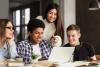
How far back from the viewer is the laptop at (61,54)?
8.16 feet

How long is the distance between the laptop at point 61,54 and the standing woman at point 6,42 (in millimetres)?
354

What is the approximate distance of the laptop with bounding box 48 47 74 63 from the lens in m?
2.49

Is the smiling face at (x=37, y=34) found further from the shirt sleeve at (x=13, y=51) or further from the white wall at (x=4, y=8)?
the white wall at (x=4, y=8)

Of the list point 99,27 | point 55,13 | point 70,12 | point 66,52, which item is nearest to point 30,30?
point 66,52

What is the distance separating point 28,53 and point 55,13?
0.71 metres

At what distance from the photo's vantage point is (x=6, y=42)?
2.61 metres

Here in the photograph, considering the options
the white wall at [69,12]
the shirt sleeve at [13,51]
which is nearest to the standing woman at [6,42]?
Result: the shirt sleeve at [13,51]

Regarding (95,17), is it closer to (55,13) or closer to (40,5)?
(40,5)

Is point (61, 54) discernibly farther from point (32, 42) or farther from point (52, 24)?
point (52, 24)

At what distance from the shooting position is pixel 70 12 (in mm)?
5867

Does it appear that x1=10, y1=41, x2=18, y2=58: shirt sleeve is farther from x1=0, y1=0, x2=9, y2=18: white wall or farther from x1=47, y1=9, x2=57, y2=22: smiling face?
x1=0, y1=0, x2=9, y2=18: white wall

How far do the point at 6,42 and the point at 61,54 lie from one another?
1.68 feet

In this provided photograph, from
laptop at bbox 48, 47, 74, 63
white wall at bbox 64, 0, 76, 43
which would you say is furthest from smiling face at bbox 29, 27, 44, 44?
white wall at bbox 64, 0, 76, 43

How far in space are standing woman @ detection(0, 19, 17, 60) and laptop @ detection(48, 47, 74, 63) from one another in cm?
35
